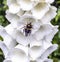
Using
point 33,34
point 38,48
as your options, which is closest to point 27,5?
point 33,34

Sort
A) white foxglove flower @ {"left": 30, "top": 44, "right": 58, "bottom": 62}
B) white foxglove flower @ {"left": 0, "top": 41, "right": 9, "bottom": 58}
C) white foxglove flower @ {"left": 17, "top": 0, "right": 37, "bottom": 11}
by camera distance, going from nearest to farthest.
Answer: white foxglove flower @ {"left": 17, "top": 0, "right": 37, "bottom": 11}
white foxglove flower @ {"left": 30, "top": 44, "right": 58, "bottom": 62}
white foxglove flower @ {"left": 0, "top": 41, "right": 9, "bottom": 58}

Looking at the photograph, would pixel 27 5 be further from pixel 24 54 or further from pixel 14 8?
pixel 24 54

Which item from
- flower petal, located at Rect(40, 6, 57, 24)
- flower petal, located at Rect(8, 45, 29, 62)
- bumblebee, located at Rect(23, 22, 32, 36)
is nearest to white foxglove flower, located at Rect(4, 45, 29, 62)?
flower petal, located at Rect(8, 45, 29, 62)

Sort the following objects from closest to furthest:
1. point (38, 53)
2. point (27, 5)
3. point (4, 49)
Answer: point (27, 5) < point (38, 53) < point (4, 49)

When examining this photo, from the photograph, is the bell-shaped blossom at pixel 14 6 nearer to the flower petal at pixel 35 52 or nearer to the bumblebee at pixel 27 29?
the bumblebee at pixel 27 29

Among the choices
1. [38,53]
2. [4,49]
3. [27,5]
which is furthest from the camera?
[4,49]

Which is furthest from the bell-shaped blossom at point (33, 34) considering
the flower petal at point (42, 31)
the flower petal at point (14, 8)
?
the flower petal at point (14, 8)

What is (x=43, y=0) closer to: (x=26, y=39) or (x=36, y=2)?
(x=36, y=2)

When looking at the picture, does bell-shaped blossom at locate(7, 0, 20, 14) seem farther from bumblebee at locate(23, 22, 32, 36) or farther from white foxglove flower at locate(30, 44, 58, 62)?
white foxglove flower at locate(30, 44, 58, 62)
